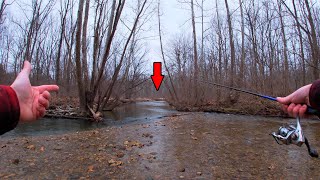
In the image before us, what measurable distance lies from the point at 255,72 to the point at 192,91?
15.1 ft

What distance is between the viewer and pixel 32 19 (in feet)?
87.9

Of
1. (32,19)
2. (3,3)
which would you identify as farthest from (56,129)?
(32,19)

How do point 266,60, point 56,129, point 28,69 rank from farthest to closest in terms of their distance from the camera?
point 266,60 → point 56,129 → point 28,69

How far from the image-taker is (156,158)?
5.73m

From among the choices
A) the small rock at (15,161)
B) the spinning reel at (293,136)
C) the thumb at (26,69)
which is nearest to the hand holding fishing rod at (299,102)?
the spinning reel at (293,136)

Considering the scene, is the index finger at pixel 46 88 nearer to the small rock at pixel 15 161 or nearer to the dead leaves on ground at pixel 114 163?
the dead leaves on ground at pixel 114 163

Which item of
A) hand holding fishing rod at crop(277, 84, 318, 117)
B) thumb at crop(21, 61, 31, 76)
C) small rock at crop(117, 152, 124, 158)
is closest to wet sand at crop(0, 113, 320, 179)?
small rock at crop(117, 152, 124, 158)

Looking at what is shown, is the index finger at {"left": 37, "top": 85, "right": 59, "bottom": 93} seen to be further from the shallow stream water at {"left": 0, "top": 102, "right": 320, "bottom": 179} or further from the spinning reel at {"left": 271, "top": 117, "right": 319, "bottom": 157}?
the shallow stream water at {"left": 0, "top": 102, "right": 320, "bottom": 179}

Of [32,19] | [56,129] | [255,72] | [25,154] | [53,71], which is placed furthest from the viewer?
[53,71]

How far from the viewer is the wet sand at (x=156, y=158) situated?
185 inches

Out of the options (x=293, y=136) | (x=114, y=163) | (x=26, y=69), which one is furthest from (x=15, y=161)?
(x=293, y=136)

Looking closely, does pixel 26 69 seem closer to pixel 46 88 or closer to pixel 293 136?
pixel 46 88

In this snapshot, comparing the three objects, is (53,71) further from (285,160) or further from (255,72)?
(285,160)

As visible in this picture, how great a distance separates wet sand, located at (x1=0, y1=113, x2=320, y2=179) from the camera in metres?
4.69
